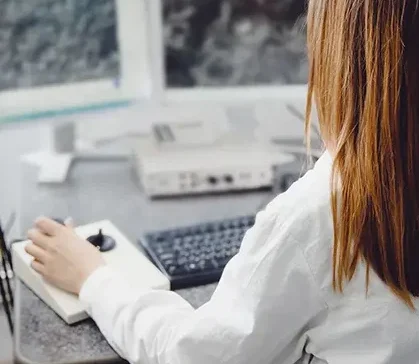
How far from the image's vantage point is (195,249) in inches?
47.8

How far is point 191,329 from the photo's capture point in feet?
3.07

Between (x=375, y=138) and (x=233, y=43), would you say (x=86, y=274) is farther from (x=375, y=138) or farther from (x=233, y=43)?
(x=233, y=43)

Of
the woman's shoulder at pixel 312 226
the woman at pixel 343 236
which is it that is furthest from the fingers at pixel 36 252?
the woman's shoulder at pixel 312 226

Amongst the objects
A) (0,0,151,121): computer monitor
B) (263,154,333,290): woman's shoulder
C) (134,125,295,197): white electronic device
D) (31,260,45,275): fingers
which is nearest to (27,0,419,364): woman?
(263,154,333,290): woman's shoulder

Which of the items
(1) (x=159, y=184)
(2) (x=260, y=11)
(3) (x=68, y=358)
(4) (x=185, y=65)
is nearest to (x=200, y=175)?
(1) (x=159, y=184)

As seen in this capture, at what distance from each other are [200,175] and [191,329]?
554 mm

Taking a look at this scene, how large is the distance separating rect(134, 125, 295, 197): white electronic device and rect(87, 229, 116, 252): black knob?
24 centimetres

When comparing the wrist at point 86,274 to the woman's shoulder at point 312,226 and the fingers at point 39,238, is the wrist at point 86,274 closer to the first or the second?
the fingers at point 39,238

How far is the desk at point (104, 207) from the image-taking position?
1094mm

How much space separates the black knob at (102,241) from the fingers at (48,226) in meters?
0.05

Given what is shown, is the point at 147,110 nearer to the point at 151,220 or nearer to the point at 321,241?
the point at 151,220

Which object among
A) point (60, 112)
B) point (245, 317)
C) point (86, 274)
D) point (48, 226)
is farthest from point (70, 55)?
point (245, 317)

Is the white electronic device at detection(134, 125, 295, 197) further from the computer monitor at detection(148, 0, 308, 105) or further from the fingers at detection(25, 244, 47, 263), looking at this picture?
the fingers at detection(25, 244, 47, 263)

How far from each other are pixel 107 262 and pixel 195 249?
135mm
